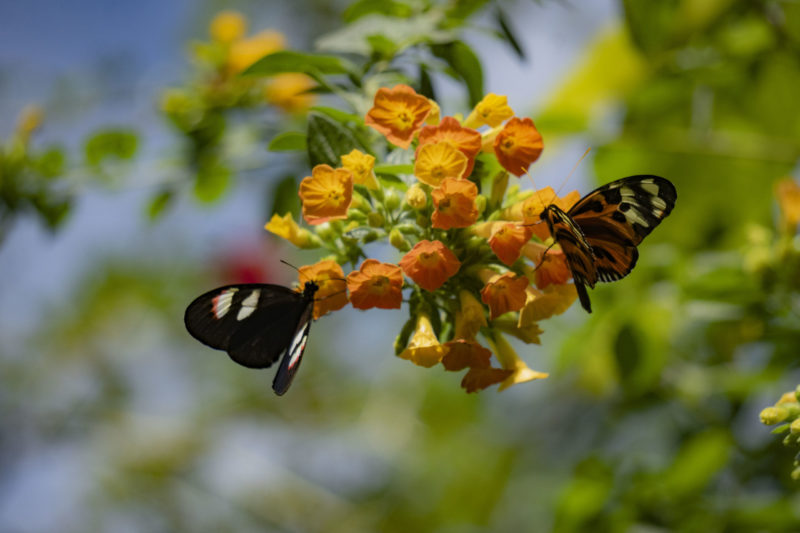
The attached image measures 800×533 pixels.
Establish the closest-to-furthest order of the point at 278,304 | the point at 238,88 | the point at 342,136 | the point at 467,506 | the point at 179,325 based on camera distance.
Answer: the point at 278,304 → the point at 342,136 → the point at 238,88 → the point at 467,506 → the point at 179,325

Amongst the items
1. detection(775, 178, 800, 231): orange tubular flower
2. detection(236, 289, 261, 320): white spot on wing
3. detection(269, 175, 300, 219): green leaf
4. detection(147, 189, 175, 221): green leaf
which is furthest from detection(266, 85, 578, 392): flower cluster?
detection(147, 189, 175, 221): green leaf

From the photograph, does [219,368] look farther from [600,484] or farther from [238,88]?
[600,484]

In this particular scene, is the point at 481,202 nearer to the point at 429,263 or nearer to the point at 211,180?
the point at 429,263

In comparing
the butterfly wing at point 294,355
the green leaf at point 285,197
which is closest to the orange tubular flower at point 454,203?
the butterfly wing at point 294,355

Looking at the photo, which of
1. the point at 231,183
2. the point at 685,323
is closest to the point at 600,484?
the point at 685,323

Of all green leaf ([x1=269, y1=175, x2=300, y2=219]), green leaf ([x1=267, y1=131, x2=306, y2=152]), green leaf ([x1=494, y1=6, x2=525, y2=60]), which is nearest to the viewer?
green leaf ([x1=267, y1=131, x2=306, y2=152])

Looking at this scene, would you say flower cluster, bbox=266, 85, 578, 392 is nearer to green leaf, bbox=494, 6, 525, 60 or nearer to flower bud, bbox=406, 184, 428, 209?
flower bud, bbox=406, 184, 428, 209

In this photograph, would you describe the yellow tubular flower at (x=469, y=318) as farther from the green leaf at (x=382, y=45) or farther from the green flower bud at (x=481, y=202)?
the green leaf at (x=382, y=45)
